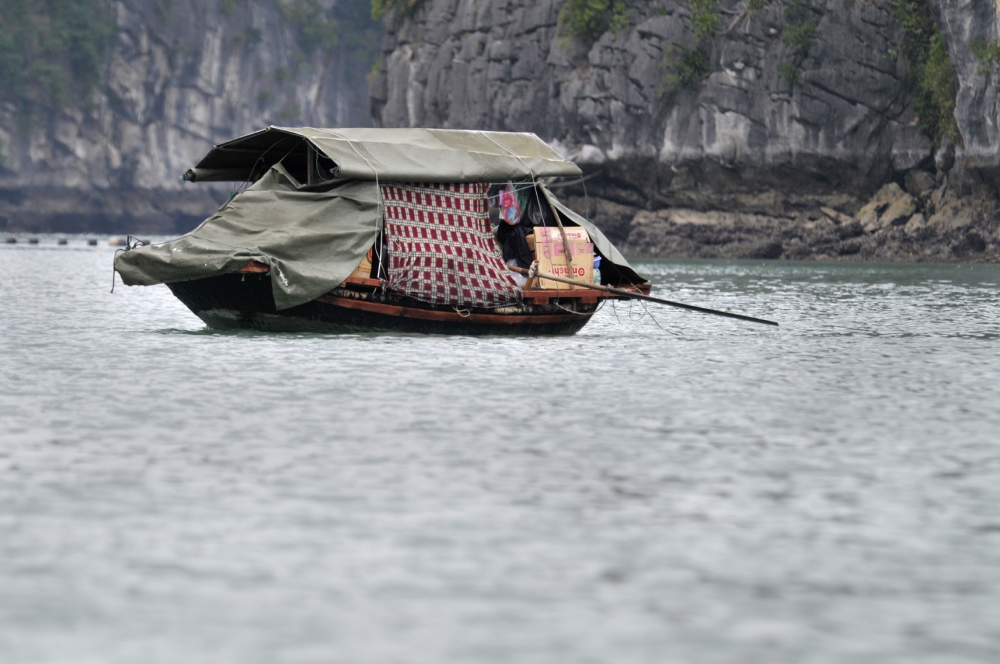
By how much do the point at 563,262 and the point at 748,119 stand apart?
100 ft

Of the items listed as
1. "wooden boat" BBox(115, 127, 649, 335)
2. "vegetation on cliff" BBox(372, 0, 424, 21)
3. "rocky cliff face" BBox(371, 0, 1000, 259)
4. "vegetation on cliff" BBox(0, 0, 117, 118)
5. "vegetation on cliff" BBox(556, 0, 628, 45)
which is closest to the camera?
"wooden boat" BBox(115, 127, 649, 335)

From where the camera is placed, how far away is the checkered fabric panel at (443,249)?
52.2 ft

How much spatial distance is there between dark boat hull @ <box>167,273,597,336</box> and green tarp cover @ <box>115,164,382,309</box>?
8.6 inches

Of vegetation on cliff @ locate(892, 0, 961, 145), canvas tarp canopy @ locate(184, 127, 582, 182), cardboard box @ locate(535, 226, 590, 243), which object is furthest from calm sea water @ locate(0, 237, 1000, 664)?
vegetation on cliff @ locate(892, 0, 961, 145)

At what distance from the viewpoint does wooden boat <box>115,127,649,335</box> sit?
15.0 meters

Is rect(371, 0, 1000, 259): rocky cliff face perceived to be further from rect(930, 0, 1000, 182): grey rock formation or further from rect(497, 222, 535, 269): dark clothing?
rect(497, 222, 535, 269): dark clothing

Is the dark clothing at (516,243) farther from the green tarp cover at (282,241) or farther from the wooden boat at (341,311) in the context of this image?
the green tarp cover at (282,241)

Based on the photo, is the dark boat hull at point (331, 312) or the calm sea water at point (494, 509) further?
the dark boat hull at point (331, 312)

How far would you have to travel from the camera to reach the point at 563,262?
1670 centimetres

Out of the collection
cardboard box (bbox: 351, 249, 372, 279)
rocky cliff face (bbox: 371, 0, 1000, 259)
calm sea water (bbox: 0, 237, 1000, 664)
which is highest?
rocky cliff face (bbox: 371, 0, 1000, 259)

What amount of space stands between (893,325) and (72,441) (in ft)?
41.1

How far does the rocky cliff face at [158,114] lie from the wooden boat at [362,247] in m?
81.1

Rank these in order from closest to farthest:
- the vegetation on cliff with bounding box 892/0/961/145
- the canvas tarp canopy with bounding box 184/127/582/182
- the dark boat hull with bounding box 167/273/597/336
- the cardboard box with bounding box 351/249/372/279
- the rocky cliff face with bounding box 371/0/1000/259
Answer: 1. the dark boat hull with bounding box 167/273/597/336
2. the cardboard box with bounding box 351/249/372/279
3. the canvas tarp canopy with bounding box 184/127/582/182
4. the vegetation on cliff with bounding box 892/0/961/145
5. the rocky cliff face with bounding box 371/0/1000/259

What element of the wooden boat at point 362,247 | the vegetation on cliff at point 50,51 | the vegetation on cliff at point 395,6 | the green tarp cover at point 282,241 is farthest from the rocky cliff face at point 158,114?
the green tarp cover at point 282,241
